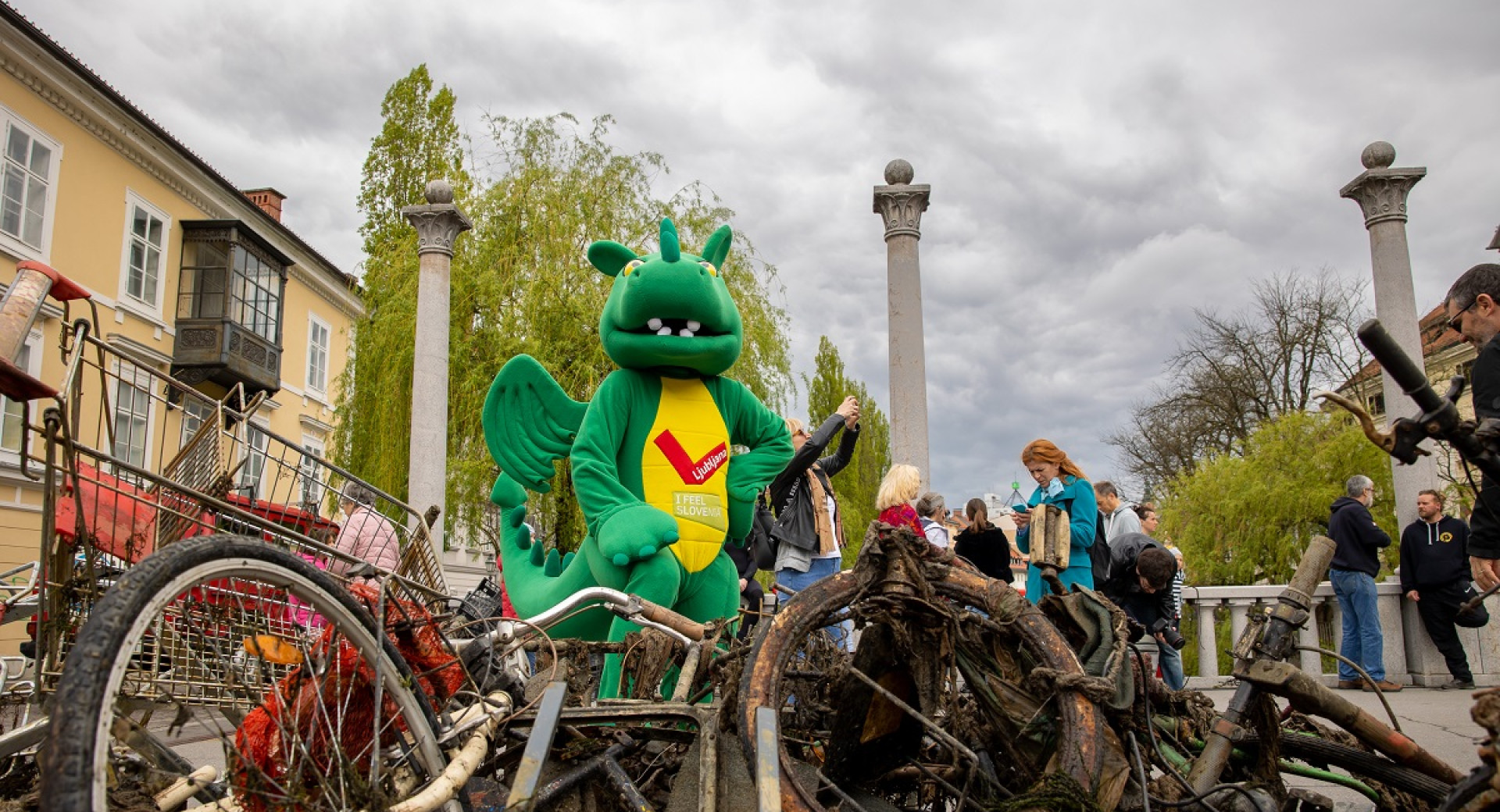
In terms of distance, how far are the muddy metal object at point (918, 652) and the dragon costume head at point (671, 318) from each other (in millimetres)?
2552

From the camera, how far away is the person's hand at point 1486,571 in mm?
3576

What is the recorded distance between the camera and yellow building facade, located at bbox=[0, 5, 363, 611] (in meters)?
15.2

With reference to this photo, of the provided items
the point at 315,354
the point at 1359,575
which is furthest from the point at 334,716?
the point at 315,354

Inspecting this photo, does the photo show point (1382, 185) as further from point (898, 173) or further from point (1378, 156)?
point (898, 173)

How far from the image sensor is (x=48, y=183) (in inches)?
639

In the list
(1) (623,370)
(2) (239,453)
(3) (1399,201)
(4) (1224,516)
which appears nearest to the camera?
(2) (239,453)

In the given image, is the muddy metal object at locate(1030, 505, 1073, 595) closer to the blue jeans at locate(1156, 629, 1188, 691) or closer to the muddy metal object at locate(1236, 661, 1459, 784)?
the muddy metal object at locate(1236, 661, 1459, 784)

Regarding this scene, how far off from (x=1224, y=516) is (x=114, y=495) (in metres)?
18.6

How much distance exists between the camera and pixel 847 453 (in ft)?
21.0

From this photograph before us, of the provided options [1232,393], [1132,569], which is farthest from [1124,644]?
[1232,393]

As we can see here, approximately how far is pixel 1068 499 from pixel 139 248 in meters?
18.9

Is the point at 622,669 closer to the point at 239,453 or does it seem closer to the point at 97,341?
the point at 239,453

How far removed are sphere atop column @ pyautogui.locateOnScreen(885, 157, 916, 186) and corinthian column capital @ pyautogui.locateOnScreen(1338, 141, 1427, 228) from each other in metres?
4.75

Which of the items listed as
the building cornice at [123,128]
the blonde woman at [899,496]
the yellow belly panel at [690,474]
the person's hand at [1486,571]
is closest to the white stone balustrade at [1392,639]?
the blonde woman at [899,496]
